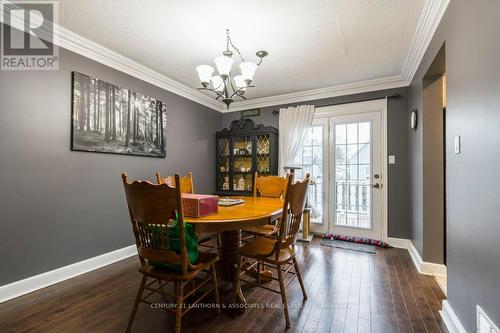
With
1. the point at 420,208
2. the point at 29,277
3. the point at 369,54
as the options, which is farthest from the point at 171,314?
the point at 369,54

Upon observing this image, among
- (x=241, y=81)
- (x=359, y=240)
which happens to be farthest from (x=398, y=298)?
(x=241, y=81)

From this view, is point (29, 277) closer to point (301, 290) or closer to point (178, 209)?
point (178, 209)

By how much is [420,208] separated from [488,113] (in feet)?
5.77

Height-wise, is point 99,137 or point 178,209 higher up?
point 99,137

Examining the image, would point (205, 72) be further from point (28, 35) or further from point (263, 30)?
point (28, 35)

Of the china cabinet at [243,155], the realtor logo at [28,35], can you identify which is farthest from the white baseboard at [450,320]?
the realtor logo at [28,35]

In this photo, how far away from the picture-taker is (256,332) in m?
1.57

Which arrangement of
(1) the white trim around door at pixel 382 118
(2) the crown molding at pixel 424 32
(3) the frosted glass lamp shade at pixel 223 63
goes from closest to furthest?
1. (2) the crown molding at pixel 424 32
2. (3) the frosted glass lamp shade at pixel 223 63
3. (1) the white trim around door at pixel 382 118

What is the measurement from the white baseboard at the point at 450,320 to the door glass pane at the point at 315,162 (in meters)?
2.24

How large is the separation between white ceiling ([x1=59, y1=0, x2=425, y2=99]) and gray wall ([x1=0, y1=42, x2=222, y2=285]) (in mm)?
520

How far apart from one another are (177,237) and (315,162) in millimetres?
3082

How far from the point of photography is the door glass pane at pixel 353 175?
3654mm

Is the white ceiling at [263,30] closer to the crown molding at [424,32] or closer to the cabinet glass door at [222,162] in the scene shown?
the crown molding at [424,32]

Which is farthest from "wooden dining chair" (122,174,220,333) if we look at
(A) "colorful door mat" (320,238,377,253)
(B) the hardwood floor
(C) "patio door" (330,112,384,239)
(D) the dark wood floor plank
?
(C) "patio door" (330,112,384,239)
